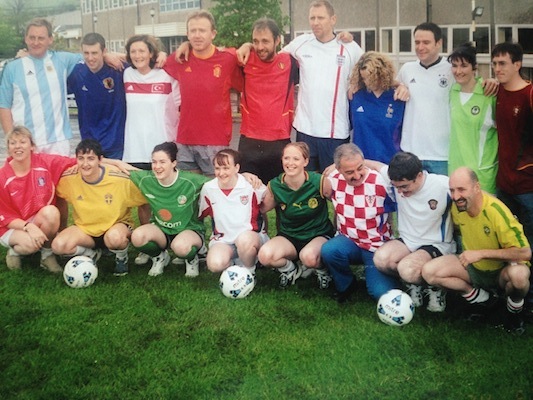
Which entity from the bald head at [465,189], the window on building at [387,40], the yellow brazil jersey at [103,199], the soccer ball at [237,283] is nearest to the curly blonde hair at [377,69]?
the bald head at [465,189]

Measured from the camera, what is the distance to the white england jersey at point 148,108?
534 cm

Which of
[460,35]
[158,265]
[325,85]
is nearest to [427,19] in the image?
[460,35]

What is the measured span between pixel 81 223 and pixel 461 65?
331cm

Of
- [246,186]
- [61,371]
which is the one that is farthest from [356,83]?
[61,371]

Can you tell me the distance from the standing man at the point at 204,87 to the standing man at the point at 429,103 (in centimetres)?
152

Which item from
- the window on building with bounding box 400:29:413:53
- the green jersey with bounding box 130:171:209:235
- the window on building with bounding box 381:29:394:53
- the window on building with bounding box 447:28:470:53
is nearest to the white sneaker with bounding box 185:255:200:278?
the green jersey with bounding box 130:171:209:235

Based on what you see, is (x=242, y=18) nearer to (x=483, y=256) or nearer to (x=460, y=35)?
(x=460, y=35)

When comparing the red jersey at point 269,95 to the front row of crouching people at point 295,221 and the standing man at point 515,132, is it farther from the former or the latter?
the standing man at point 515,132

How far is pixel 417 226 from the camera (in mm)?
4281

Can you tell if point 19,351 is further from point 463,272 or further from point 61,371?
point 463,272

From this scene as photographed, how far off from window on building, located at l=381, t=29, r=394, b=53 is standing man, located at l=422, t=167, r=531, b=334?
59.9ft

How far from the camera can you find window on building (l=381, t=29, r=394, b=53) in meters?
21.1

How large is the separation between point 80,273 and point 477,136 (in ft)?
10.5

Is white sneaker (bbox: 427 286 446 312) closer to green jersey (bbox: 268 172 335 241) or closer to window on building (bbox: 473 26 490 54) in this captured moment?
green jersey (bbox: 268 172 335 241)
